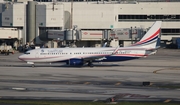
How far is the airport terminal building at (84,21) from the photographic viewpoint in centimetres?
11150

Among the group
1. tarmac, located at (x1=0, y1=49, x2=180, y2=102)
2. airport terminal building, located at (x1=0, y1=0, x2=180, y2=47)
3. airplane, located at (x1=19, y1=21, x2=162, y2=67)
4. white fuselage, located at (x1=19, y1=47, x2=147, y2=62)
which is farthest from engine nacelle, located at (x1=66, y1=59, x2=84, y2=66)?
airport terminal building, located at (x1=0, y1=0, x2=180, y2=47)

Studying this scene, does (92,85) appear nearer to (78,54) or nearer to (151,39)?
(78,54)

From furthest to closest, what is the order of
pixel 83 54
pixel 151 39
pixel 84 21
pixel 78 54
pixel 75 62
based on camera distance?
pixel 84 21 → pixel 151 39 → pixel 83 54 → pixel 78 54 → pixel 75 62

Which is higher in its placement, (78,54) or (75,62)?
(78,54)

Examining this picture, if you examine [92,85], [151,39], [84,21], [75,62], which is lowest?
[92,85]

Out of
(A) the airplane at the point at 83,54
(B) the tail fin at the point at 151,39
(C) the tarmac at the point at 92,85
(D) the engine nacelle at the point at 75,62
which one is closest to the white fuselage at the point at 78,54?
(A) the airplane at the point at 83,54

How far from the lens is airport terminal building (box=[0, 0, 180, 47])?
11150 centimetres

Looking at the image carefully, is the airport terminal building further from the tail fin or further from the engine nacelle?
the engine nacelle

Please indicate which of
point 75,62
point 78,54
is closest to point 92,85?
point 75,62

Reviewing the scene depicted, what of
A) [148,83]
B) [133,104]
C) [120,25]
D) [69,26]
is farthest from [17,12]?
[133,104]

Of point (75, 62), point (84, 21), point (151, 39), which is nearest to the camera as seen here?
point (75, 62)

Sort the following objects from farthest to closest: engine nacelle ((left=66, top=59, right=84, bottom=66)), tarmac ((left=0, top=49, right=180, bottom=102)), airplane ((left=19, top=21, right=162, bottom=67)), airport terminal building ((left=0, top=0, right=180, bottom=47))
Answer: airport terminal building ((left=0, top=0, right=180, bottom=47)) < airplane ((left=19, top=21, right=162, bottom=67)) < engine nacelle ((left=66, top=59, right=84, bottom=66)) < tarmac ((left=0, top=49, right=180, bottom=102))

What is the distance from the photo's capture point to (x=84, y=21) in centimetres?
12375

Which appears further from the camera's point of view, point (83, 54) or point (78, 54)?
point (83, 54)
